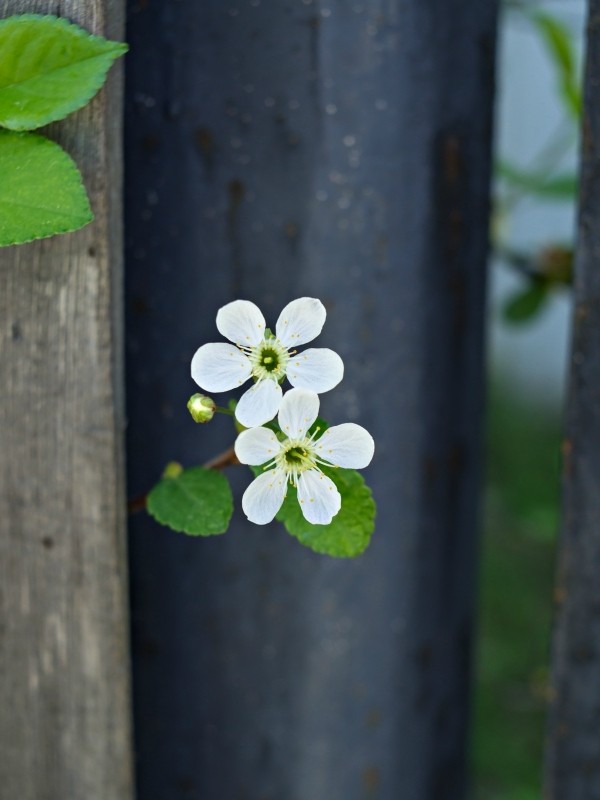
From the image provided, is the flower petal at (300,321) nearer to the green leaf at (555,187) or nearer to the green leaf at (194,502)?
the green leaf at (194,502)

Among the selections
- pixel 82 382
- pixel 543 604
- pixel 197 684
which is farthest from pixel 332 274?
pixel 543 604

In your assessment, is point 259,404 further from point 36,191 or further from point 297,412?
point 36,191

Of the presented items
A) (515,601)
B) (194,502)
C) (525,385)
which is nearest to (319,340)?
(194,502)

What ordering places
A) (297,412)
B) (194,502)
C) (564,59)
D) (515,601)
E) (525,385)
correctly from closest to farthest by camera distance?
1. (297,412)
2. (194,502)
3. (564,59)
4. (515,601)
5. (525,385)

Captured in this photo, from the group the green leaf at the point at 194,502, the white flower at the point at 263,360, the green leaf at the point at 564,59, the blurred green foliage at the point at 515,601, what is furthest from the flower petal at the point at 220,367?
the blurred green foliage at the point at 515,601

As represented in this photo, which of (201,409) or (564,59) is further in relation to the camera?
(564,59)

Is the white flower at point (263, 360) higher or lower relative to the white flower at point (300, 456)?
higher

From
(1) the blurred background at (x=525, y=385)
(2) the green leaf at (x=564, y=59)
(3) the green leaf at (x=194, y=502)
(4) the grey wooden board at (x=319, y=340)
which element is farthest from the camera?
(1) the blurred background at (x=525, y=385)

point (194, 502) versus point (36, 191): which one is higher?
point (36, 191)
